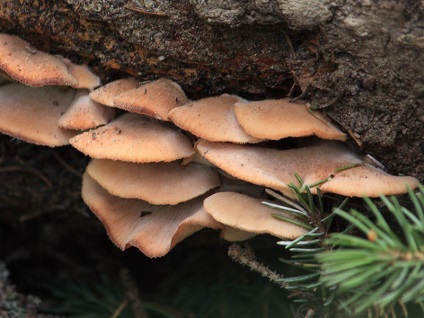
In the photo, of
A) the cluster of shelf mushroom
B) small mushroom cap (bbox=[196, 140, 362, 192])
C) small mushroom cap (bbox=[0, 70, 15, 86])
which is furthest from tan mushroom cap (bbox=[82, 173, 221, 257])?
small mushroom cap (bbox=[0, 70, 15, 86])

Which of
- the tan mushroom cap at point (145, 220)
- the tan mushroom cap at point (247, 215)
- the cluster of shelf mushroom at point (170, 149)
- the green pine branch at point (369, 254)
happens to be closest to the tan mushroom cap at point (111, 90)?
the cluster of shelf mushroom at point (170, 149)

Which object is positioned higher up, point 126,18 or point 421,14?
point 421,14

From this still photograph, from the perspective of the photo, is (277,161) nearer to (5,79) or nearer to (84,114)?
(84,114)

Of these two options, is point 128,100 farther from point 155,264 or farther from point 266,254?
point 155,264

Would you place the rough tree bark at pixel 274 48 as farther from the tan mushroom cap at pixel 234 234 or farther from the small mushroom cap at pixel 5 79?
the tan mushroom cap at pixel 234 234

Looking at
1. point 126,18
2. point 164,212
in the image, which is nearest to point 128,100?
point 126,18

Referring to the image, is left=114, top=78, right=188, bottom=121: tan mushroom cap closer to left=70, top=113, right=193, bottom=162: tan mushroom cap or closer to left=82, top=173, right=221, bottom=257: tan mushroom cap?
left=70, top=113, right=193, bottom=162: tan mushroom cap
